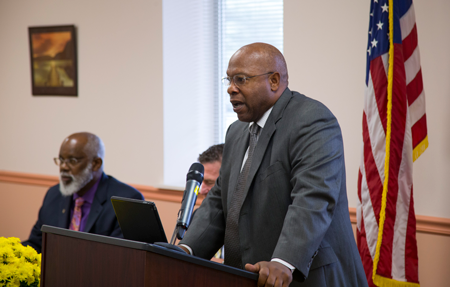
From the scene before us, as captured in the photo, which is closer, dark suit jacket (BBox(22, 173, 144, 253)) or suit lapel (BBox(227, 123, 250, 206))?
suit lapel (BBox(227, 123, 250, 206))

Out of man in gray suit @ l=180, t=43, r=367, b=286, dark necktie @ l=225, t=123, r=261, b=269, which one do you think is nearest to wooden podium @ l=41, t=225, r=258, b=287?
man in gray suit @ l=180, t=43, r=367, b=286

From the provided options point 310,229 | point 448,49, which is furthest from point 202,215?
point 448,49

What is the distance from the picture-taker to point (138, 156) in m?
4.78

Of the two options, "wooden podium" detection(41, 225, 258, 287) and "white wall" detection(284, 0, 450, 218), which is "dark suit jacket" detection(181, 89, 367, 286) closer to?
"wooden podium" detection(41, 225, 258, 287)

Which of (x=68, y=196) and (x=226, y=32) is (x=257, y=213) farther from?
(x=226, y=32)

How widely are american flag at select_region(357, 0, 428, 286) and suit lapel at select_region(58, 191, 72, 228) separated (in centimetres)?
211

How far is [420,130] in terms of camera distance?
2961mm

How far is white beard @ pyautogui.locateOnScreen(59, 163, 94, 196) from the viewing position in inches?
131

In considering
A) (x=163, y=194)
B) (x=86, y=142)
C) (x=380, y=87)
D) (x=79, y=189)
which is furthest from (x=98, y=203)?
(x=380, y=87)

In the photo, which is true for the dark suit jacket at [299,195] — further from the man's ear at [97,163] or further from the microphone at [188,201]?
the man's ear at [97,163]

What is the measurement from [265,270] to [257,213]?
1.40 ft

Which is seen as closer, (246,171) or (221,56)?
(246,171)

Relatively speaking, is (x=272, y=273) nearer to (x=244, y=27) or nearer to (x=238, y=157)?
(x=238, y=157)

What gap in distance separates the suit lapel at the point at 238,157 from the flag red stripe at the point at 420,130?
1.46 m
